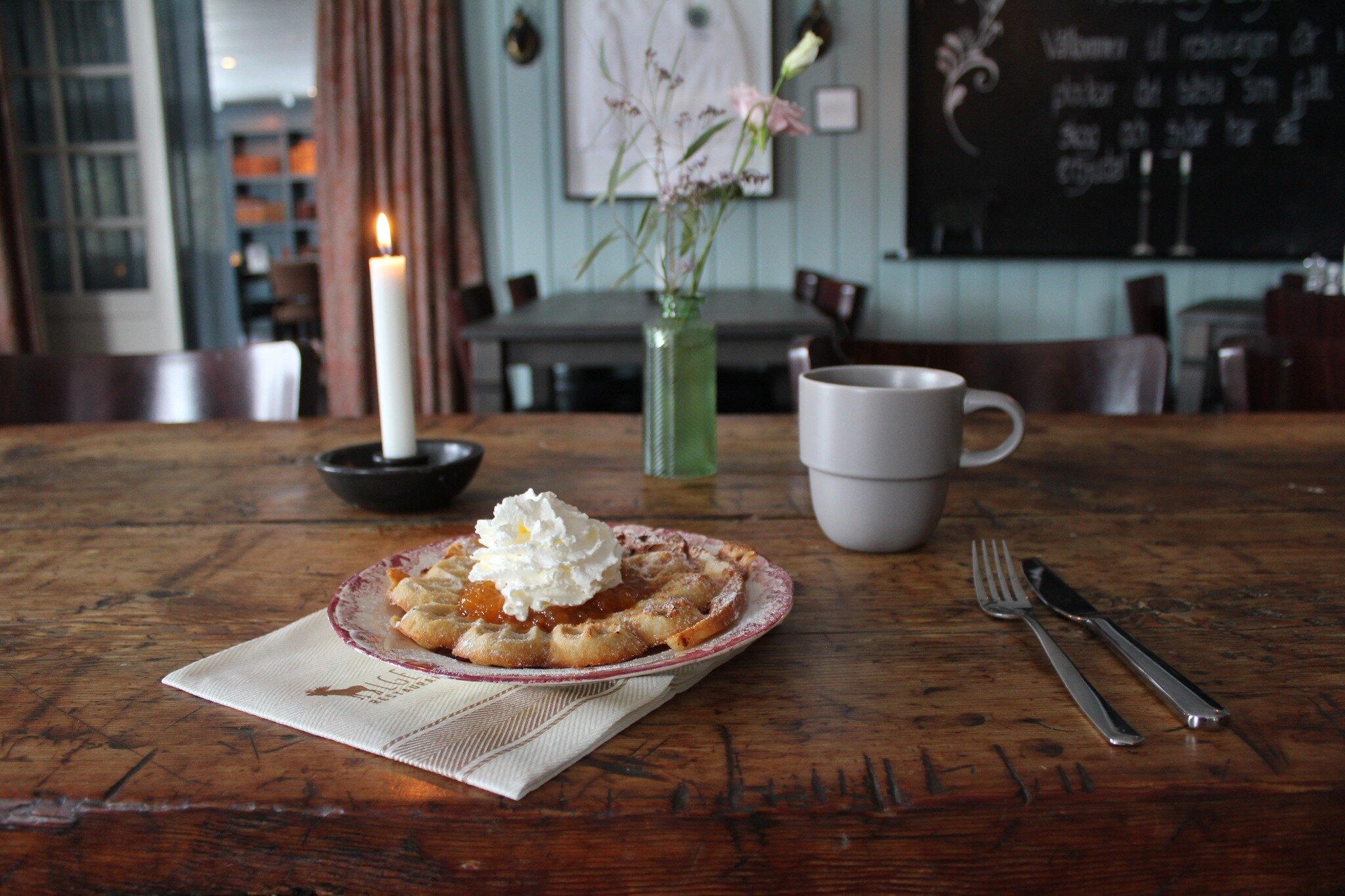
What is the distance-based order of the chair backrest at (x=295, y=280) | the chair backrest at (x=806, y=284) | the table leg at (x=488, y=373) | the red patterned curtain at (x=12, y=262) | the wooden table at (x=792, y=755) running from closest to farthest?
the wooden table at (x=792, y=755) < the table leg at (x=488, y=373) < the chair backrest at (x=806, y=284) < the red patterned curtain at (x=12, y=262) < the chair backrest at (x=295, y=280)

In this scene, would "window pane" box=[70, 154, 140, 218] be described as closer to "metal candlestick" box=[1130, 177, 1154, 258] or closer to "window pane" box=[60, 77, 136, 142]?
"window pane" box=[60, 77, 136, 142]

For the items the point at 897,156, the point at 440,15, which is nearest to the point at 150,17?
the point at 440,15

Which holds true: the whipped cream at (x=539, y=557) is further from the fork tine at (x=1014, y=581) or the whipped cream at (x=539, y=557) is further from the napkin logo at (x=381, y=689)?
the fork tine at (x=1014, y=581)

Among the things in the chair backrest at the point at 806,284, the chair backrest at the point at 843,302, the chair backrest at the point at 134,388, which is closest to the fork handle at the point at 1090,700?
the chair backrest at the point at 134,388

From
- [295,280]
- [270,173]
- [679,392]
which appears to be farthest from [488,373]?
[270,173]

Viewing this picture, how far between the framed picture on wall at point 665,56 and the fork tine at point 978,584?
3342 millimetres

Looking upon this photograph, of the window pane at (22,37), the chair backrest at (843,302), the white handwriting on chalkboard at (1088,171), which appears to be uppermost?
the window pane at (22,37)

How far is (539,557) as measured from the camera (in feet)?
1.77

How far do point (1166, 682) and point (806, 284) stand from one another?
9.81 feet

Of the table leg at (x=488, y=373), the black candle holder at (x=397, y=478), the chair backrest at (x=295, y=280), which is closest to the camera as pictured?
the black candle holder at (x=397, y=478)

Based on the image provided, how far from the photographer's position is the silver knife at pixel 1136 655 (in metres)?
0.47

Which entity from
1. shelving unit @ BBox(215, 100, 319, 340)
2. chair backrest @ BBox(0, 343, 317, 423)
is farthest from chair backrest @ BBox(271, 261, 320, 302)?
chair backrest @ BBox(0, 343, 317, 423)

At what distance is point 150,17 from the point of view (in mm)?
3850

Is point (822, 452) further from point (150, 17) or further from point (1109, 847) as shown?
point (150, 17)
